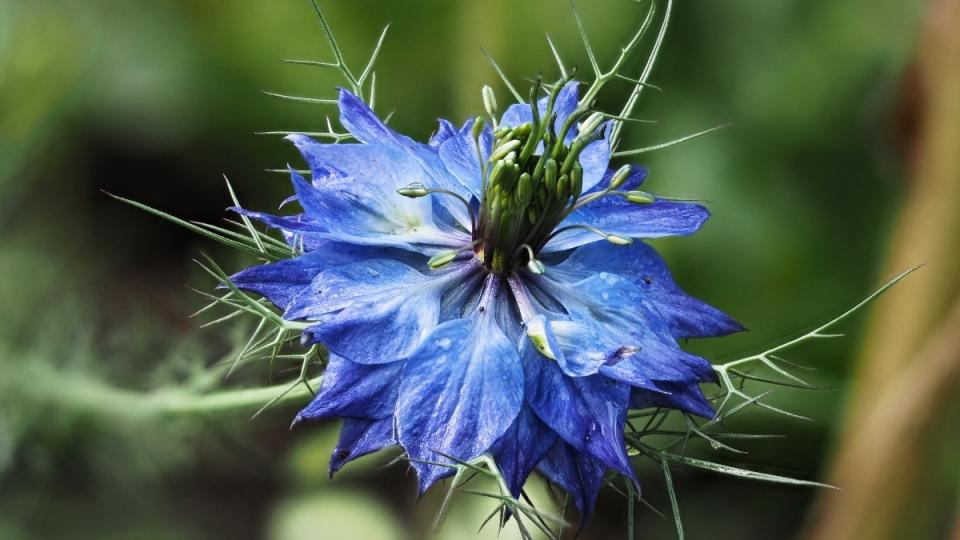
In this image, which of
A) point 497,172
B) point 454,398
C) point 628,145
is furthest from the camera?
point 628,145

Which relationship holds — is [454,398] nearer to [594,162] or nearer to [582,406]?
[582,406]

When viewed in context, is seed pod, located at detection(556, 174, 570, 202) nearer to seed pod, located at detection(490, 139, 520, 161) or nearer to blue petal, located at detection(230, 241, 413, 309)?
seed pod, located at detection(490, 139, 520, 161)

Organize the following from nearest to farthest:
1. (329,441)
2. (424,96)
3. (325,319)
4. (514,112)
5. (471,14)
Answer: (325,319)
(514,112)
(329,441)
(471,14)
(424,96)

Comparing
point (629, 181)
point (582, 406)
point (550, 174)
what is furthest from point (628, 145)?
point (582, 406)

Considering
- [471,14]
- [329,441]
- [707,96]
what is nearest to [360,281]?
[329,441]

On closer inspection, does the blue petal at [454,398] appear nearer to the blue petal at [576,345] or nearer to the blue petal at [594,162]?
the blue petal at [576,345]

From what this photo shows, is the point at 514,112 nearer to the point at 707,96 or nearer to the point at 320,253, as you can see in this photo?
the point at 320,253
